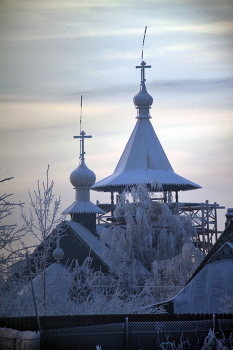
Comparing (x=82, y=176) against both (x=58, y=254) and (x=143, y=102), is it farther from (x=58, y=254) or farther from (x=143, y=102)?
(x=143, y=102)

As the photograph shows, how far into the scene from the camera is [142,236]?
32531 mm

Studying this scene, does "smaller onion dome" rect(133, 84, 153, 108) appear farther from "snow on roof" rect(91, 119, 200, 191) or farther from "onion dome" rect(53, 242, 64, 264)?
"onion dome" rect(53, 242, 64, 264)

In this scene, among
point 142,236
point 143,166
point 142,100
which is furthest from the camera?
point 142,100

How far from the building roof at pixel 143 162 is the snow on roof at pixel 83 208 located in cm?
101

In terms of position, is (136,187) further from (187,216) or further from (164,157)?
(164,157)

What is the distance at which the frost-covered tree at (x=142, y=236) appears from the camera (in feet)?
103

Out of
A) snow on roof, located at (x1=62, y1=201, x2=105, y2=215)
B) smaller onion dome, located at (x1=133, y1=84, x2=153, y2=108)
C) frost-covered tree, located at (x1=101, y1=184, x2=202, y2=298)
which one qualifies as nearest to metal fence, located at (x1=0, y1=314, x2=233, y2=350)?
frost-covered tree, located at (x1=101, y1=184, x2=202, y2=298)

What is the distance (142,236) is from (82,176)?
235 inches

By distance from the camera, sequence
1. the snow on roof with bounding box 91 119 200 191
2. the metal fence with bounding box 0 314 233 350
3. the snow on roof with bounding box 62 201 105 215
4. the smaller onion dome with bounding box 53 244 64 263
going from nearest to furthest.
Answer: the metal fence with bounding box 0 314 233 350, the smaller onion dome with bounding box 53 244 64 263, the snow on roof with bounding box 62 201 105 215, the snow on roof with bounding box 91 119 200 191

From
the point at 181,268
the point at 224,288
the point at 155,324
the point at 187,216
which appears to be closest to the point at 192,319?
the point at 155,324

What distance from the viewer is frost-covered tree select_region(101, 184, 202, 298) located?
103 ft

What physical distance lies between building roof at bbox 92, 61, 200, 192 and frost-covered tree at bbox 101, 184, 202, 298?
2976 mm

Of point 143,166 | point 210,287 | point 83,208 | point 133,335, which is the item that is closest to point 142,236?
point 83,208

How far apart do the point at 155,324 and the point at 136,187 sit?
72.0 ft
